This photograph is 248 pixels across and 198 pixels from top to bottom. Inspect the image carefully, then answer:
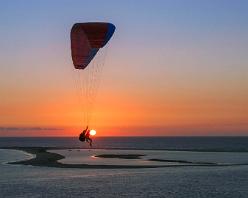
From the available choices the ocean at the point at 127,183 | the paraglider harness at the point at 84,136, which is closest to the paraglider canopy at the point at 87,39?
the paraglider harness at the point at 84,136

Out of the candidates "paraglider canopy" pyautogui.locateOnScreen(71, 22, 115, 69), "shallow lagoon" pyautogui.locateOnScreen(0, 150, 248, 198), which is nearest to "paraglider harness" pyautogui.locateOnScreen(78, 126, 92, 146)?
"shallow lagoon" pyautogui.locateOnScreen(0, 150, 248, 198)

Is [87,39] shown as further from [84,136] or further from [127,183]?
[127,183]

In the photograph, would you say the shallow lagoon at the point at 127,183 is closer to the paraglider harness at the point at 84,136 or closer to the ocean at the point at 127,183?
the ocean at the point at 127,183

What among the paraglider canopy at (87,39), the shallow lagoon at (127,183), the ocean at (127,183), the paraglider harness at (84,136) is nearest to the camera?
the paraglider harness at (84,136)

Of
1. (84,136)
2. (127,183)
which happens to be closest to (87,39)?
(84,136)

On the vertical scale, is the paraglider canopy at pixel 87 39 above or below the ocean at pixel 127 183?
above

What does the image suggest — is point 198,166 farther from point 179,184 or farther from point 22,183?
point 22,183

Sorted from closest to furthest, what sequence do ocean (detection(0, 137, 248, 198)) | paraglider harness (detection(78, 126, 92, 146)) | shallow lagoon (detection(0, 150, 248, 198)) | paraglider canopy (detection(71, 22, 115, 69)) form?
paraglider harness (detection(78, 126, 92, 146))
paraglider canopy (detection(71, 22, 115, 69))
ocean (detection(0, 137, 248, 198))
shallow lagoon (detection(0, 150, 248, 198))

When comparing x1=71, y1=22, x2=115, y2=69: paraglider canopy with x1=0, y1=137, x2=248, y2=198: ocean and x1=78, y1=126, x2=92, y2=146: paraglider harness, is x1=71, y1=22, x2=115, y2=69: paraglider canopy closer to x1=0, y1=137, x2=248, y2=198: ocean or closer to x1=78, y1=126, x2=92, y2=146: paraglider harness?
x1=78, y1=126, x2=92, y2=146: paraglider harness
